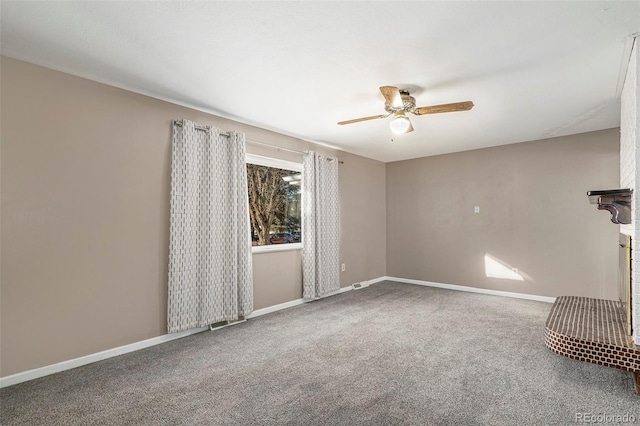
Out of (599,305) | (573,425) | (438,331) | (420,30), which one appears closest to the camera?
(573,425)

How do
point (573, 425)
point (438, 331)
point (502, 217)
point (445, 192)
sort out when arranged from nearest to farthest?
point (573, 425), point (438, 331), point (502, 217), point (445, 192)

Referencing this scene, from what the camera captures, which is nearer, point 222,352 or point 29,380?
point 29,380

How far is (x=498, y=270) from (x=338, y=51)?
450 centimetres

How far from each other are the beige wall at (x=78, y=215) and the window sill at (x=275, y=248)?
3.88 feet

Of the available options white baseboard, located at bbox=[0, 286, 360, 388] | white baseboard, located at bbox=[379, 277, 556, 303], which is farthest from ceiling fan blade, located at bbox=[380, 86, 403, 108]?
white baseboard, located at bbox=[379, 277, 556, 303]

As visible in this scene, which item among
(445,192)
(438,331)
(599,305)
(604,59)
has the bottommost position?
(438,331)

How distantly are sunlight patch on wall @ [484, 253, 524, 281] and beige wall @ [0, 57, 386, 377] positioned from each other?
4.82 meters

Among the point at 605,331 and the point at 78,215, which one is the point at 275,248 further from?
the point at 605,331

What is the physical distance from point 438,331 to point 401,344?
0.61m

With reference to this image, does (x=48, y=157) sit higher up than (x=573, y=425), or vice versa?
(x=48, y=157)

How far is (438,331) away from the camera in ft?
11.5

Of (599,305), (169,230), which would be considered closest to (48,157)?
(169,230)

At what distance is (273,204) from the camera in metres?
4.51

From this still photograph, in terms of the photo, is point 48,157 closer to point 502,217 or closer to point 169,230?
point 169,230
